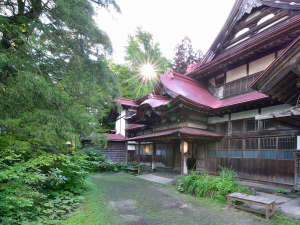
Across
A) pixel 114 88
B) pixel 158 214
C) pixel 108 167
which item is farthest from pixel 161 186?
pixel 108 167

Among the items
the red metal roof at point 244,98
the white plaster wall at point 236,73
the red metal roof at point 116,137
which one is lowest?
the red metal roof at point 116,137

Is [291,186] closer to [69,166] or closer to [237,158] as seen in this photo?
[237,158]

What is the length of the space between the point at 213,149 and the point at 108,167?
8.90 m

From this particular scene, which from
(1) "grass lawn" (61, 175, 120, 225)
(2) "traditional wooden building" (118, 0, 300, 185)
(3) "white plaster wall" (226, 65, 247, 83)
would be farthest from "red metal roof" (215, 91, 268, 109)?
(1) "grass lawn" (61, 175, 120, 225)

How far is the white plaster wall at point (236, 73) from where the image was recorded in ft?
35.1

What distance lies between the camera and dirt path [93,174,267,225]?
4.96 metres

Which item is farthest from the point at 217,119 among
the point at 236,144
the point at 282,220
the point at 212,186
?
the point at 282,220

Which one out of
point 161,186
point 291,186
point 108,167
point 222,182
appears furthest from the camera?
point 108,167

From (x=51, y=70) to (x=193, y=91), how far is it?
8.30 metres

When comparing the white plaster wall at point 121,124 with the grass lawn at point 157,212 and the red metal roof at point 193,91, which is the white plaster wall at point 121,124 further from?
the grass lawn at point 157,212

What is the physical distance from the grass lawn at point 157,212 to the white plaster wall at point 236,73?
7.18 m

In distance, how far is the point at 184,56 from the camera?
1059 inches

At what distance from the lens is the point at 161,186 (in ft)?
31.7

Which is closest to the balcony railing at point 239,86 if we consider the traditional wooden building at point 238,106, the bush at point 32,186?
the traditional wooden building at point 238,106
